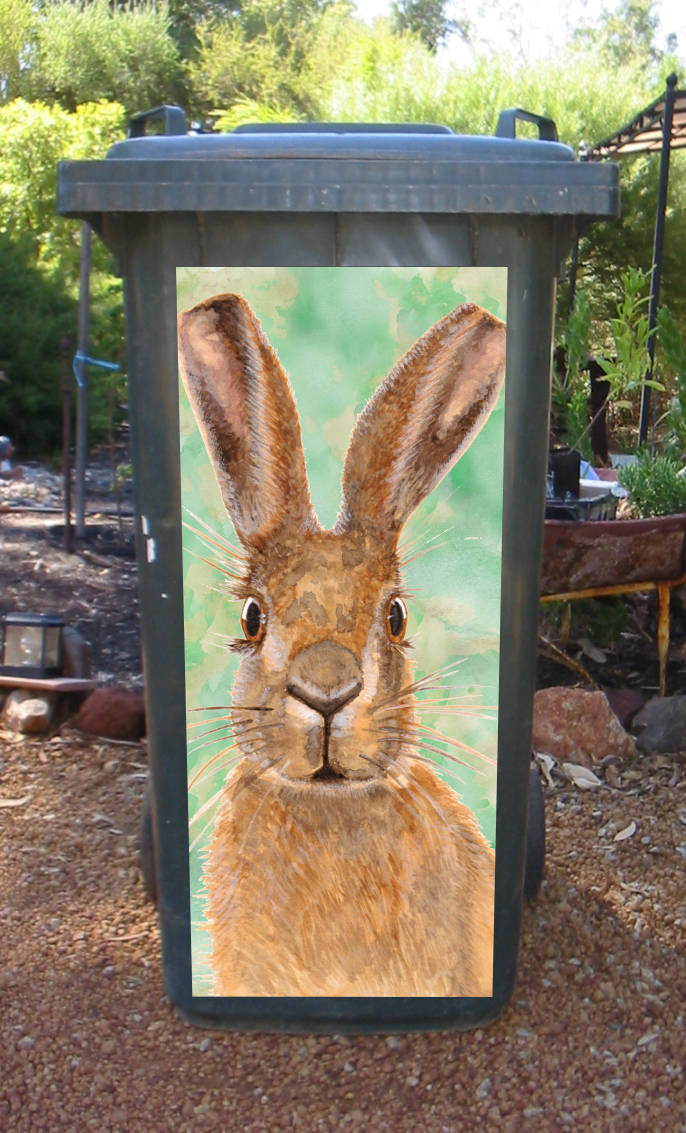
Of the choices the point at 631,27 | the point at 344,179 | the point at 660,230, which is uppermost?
the point at 631,27

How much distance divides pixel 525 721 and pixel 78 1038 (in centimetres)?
112

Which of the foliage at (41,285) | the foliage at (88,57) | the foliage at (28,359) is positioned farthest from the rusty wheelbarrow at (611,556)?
the foliage at (88,57)

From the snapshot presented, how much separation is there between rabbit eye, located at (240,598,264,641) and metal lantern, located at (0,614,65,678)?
2059mm

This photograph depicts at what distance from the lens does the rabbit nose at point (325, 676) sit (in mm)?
1931

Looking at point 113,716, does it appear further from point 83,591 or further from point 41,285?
point 41,285

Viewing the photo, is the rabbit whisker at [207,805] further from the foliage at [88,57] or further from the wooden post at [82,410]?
the foliage at [88,57]

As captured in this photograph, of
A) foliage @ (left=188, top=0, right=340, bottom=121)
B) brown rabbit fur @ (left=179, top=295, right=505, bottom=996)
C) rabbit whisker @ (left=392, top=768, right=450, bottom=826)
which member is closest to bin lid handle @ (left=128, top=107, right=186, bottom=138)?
brown rabbit fur @ (left=179, top=295, right=505, bottom=996)

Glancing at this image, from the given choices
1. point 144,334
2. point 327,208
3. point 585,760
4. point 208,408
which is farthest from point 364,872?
point 585,760

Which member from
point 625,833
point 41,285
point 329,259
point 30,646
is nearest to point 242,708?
point 329,259

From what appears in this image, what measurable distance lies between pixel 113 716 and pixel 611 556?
6.06ft

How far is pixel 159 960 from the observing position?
237 centimetres

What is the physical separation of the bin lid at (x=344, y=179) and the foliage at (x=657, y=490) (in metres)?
2.71

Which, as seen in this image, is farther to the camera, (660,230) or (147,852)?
(660,230)

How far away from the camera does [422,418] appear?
1869 mm
